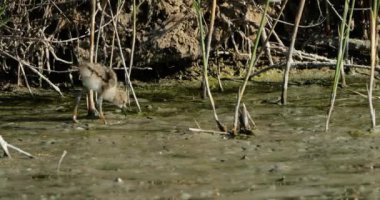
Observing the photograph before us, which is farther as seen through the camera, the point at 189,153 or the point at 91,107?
the point at 91,107

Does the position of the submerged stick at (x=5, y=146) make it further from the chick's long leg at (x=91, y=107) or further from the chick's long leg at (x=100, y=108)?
the chick's long leg at (x=91, y=107)

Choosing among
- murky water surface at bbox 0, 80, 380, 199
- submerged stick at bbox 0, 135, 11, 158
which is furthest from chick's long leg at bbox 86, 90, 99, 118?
submerged stick at bbox 0, 135, 11, 158

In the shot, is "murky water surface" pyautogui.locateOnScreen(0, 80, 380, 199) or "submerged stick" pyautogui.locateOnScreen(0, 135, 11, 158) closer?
"murky water surface" pyautogui.locateOnScreen(0, 80, 380, 199)

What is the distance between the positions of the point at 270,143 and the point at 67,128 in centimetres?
138

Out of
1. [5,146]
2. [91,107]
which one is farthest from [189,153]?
[91,107]

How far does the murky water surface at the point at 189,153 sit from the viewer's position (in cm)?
415

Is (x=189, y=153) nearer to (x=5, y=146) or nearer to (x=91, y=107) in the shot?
(x=5, y=146)

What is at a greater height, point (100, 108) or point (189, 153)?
point (100, 108)

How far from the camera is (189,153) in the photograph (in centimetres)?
496

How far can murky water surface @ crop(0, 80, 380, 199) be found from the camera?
13.6ft

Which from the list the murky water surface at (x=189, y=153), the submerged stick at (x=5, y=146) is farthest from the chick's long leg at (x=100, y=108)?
the submerged stick at (x=5, y=146)

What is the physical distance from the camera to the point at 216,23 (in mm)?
7898

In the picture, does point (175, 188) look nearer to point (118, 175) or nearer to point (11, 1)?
point (118, 175)

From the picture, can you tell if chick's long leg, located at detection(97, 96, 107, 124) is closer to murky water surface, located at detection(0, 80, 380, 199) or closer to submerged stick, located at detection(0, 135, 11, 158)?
murky water surface, located at detection(0, 80, 380, 199)
